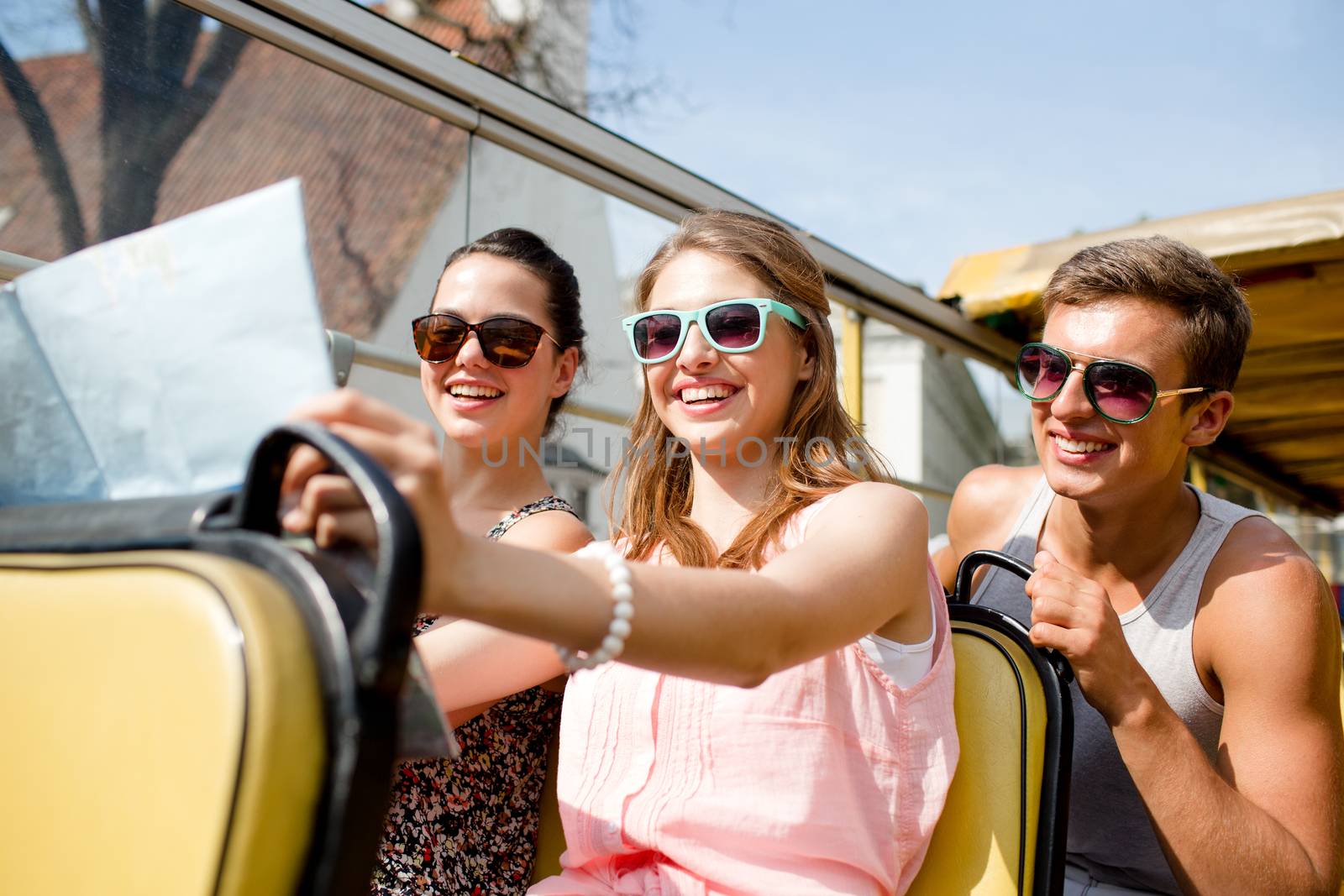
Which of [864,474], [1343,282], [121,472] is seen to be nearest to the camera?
[121,472]

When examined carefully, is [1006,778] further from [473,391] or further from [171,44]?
[171,44]

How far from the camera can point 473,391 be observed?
6.35ft

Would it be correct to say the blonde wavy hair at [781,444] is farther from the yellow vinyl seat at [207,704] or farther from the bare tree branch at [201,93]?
the yellow vinyl seat at [207,704]

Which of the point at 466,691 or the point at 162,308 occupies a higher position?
the point at 162,308

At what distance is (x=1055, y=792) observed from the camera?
1426 mm

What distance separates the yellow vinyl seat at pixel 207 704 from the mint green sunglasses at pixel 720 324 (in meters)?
0.99

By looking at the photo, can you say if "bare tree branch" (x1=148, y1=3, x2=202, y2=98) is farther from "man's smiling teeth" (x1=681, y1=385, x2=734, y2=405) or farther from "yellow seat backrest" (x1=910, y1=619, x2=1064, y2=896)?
"yellow seat backrest" (x1=910, y1=619, x2=1064, y2=896)

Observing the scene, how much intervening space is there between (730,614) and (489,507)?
1.11 metres

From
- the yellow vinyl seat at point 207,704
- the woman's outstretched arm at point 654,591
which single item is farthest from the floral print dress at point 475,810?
the yellow vinyl seat at point 207,704

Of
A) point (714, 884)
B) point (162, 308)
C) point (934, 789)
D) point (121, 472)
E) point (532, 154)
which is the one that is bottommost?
point (714, 884)

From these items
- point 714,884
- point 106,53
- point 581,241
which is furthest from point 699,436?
point 581,241

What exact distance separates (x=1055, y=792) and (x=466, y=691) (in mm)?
840

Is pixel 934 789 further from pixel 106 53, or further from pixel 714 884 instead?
pixel 106 53

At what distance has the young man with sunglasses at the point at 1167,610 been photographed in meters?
1.52
